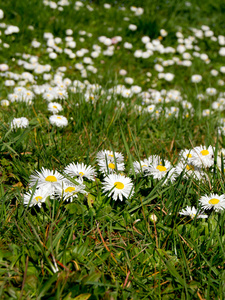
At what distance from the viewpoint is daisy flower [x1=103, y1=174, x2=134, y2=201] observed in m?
1.60

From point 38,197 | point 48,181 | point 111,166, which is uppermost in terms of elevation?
point 111,166

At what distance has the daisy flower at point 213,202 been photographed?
160 cm

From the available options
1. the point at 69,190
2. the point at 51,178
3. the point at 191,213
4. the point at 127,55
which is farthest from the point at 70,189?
the point at 127,55

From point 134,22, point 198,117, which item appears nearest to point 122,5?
point 134,22

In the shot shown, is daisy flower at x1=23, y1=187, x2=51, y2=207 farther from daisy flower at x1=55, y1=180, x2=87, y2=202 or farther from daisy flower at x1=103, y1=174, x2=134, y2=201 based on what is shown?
daisy flower at x1=103, y1=174, x2=134, y2=201

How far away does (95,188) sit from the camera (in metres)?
1.76

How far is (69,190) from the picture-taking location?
5.09 ft

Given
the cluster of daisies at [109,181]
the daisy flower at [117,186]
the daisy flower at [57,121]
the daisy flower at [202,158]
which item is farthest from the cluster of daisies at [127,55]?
the daisy flower at [117,186]

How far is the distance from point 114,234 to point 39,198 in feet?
1.46

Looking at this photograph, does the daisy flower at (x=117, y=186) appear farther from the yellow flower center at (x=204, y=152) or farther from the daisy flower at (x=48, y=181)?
the yellow flower center at (x=204, y=152)

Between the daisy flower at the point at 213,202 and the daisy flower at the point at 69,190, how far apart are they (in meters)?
0.66

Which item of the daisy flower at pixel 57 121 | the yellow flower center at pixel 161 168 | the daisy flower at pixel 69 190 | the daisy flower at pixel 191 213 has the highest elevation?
the daisy flower at pixel 57 121

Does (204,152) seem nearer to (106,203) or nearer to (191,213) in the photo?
(191,213)

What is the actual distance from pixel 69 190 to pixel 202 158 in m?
0.94
